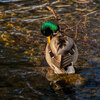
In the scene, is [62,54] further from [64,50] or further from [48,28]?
[48,28]

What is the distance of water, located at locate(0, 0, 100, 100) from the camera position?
528 cm

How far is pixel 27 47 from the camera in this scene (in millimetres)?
7480

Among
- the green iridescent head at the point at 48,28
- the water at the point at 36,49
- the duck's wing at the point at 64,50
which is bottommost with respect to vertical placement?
the water at the point at 36,49

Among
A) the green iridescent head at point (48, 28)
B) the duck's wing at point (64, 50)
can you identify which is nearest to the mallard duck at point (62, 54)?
the duck's wing at point (64, 50)

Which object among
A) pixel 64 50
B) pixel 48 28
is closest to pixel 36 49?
pixel 48 28

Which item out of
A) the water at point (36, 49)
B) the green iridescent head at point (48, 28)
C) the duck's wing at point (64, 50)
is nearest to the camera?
the water at point (36, 49)

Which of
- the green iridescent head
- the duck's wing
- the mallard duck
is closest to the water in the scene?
the mallard duck

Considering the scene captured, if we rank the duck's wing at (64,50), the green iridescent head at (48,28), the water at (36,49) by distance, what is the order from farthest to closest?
1. the green iridescent head at (48,28)
2. the duck's wing at (64,50)
3. the water at (36,49)

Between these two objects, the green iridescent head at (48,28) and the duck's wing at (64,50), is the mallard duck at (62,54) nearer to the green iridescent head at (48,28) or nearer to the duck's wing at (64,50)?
the duck's wing at (64,50)

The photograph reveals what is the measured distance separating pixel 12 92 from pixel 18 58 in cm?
161

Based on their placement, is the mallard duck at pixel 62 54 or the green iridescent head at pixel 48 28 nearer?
the mallard duck at pixel 62 54

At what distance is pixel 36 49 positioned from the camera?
24.2ft

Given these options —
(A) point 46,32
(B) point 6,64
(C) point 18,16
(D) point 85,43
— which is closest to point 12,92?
(B) point 6,64

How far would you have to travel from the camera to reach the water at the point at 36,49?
528 cm
